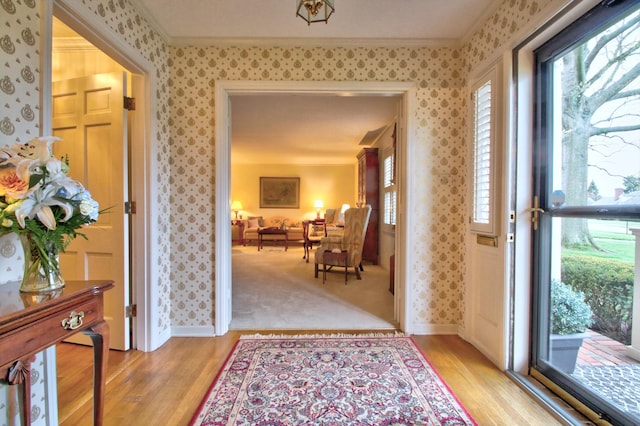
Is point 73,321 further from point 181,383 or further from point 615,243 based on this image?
point 615,243

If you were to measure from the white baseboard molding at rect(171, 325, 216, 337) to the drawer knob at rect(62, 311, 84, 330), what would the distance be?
1536mm

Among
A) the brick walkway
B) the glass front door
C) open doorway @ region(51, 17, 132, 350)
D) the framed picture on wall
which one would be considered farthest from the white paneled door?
the framed picture on wall

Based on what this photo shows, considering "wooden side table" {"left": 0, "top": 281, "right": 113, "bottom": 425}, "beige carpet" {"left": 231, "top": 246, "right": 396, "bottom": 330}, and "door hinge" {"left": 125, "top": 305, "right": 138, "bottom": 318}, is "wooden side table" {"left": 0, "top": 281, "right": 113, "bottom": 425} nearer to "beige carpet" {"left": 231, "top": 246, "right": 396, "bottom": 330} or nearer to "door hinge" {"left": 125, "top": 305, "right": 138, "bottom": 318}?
"door hinge" {"left": 125, "top": 305, "right": 138, "bottom": 318}

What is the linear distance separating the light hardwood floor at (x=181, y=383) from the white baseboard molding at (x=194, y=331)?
8 centimetres

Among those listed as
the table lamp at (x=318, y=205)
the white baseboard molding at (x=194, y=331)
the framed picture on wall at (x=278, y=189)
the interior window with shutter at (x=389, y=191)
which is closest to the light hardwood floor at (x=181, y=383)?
the white baseboard molding at (x=194, y=331)

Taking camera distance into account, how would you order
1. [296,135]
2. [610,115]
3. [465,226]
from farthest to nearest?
1. [296,135]
2. [465,226]
3. [610,115]

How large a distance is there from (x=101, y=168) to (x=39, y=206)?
57.2 inches

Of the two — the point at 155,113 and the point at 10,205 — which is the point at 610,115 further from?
the point at 155,113

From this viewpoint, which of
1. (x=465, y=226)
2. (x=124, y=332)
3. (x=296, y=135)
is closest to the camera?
(x=124, y=332)

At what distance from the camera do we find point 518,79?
1.92 meters

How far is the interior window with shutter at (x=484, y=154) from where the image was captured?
209 centimetres

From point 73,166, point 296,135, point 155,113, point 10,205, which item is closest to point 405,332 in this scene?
point 10,205

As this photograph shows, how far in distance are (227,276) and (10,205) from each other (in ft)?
5.90

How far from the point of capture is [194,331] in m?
2.53
